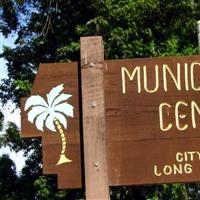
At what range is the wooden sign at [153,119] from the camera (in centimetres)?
303

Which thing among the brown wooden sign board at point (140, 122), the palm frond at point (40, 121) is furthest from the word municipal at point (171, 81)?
the palm frond at point (40, 121)

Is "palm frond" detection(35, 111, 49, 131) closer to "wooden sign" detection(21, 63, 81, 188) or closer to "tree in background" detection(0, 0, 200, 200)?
"wooden sign" detection(21, 63, 81, 188)

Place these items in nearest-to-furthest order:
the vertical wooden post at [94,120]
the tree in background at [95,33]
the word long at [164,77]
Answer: the vertical wooden post at [94,120] < the word long at [164,77] < the tree in background at [95,33]

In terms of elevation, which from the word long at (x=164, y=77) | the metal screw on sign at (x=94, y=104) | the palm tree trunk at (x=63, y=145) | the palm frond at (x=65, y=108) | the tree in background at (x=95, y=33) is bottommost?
the palm tree trunk at (x=63, y=145)

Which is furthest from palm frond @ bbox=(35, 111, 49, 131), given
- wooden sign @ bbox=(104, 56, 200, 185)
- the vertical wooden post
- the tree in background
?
the tree in background

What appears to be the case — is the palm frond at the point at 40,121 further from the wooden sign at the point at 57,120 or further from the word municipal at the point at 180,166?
the word municipal at the point at 180,166

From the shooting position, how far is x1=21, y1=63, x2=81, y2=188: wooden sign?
304 centimetres

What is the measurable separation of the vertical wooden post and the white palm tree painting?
0.30 feet

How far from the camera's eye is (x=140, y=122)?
308 cm

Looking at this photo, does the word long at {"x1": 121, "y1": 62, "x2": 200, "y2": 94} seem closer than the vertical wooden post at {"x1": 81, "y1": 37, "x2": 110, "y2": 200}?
No

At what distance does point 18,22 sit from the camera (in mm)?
15883

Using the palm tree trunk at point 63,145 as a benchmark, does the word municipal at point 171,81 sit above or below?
above

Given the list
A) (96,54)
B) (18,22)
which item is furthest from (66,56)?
(96,54)

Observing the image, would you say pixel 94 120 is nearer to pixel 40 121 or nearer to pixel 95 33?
pixel 40 121
